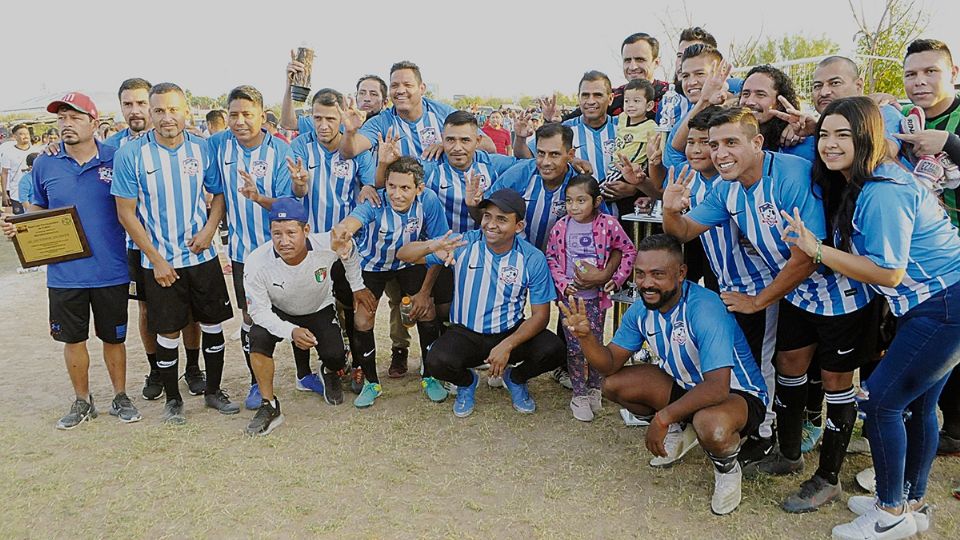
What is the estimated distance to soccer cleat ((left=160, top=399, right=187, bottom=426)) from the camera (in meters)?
5.05

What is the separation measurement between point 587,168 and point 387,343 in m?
2.85

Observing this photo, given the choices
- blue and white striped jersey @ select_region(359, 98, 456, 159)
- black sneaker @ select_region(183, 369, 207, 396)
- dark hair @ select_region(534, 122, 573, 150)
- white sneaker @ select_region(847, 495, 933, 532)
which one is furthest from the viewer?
blue and white striped jersey @ select_region(359, 98, 456, 159)

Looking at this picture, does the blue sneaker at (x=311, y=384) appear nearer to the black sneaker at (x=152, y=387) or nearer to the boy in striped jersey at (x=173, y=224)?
the boy in striped jersey at (x=173, y=224)

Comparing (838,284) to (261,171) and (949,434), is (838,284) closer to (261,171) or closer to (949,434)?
(949,434)

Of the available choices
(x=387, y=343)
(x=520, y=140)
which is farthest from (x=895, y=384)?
(x=387, y=343)

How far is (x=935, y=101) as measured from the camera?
4137 millimetres

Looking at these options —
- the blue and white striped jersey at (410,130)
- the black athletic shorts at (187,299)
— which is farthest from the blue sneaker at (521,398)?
the black athletic shorts at (187,299)

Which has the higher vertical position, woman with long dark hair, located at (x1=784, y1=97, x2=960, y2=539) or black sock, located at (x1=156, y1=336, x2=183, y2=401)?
woman with long dark hair, located at (x1=784, y1=97, x2=960, y2=539)

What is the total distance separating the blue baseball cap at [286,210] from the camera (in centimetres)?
484

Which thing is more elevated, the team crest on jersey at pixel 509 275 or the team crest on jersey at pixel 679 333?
the team crest on jersey at pixel 509 275

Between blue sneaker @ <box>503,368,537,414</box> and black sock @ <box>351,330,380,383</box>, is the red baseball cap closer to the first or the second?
black sock @ <box>351,330,380,383</box>

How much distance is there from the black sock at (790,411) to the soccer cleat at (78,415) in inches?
190

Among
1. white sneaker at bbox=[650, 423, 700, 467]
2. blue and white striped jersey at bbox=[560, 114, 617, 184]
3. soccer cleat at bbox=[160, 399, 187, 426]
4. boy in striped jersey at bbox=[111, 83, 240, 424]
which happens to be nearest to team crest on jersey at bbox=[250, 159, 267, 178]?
boy in striped jersey at bbox=[111, 83, 240, 424]

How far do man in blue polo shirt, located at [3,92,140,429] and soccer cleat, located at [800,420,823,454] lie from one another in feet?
15.4
